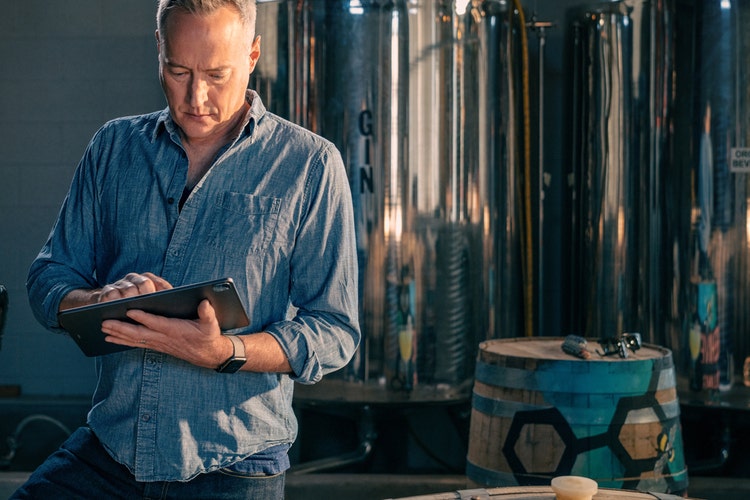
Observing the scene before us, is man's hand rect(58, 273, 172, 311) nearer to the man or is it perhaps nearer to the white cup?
the man

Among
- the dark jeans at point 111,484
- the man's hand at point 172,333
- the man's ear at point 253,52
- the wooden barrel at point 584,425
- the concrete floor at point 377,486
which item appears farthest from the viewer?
the concrete floor at point 377,486

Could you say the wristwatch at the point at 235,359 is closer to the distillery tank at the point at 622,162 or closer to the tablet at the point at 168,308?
the tablet at the point at 168,308

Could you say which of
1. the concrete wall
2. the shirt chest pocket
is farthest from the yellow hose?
the shirt chest pocket

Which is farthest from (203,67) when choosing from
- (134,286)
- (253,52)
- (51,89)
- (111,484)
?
(51,89)

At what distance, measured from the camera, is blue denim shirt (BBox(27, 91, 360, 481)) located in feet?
5.25

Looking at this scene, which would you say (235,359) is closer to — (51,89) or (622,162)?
(622,162)

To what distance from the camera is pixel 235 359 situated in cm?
153

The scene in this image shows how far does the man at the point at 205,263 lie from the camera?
1592mm

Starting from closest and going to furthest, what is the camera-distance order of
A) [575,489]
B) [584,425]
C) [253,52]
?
[575,489], [253,52], [584,425]

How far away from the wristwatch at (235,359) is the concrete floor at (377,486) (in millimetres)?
2232

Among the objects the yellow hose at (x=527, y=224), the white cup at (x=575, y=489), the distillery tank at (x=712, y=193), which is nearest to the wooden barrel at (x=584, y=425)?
the white cup at (x=575, y=489)

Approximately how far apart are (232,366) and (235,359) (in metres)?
0.02

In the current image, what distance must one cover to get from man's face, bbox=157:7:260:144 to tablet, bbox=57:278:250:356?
398 mm

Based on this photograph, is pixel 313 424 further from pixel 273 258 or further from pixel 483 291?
pixel 273 258
